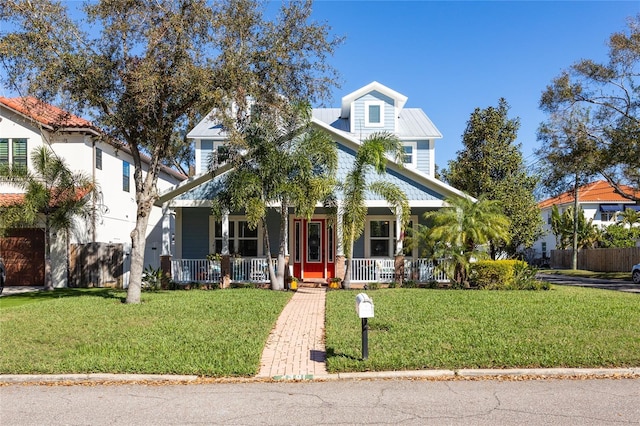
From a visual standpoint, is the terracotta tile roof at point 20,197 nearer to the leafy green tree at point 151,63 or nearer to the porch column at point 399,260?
the leafy green tree at point 151,63

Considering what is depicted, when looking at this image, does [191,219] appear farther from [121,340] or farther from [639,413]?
[639,413]

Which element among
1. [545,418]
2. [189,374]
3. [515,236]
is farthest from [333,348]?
[515,236]

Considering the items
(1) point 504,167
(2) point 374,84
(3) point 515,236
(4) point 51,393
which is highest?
(2) point 374,84

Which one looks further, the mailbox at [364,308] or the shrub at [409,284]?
the shrub at [409,284]

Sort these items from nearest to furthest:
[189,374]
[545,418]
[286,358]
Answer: [545,418], [189,374], [286,358]

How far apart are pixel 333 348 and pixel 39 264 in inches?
619

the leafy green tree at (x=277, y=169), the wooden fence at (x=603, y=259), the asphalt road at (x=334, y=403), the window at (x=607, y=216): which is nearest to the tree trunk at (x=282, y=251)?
the leafy green tree at (x=277, y=169)

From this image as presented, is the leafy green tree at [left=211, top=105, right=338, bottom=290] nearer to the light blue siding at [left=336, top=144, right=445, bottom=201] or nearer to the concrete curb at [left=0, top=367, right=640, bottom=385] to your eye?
the light blue siding at [left=336, top=144, right=445, bottom=201]

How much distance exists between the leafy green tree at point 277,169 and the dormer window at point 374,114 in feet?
24.3

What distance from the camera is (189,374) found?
761 cm

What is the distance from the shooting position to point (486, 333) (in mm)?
9891

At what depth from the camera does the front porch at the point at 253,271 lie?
1958 centimetres

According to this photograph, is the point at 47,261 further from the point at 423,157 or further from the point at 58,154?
the point at 423,157

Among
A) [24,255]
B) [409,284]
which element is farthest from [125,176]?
[409,284]
